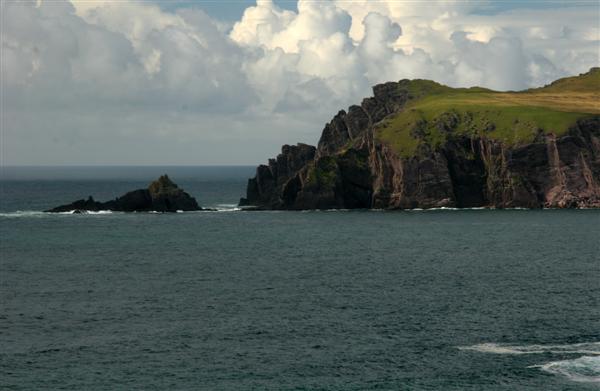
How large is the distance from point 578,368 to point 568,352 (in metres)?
6.20

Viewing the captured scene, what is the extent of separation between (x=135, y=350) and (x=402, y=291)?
44725 mm

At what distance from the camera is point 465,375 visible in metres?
85.2

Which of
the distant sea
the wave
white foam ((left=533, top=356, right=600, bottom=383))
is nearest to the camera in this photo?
white foam ((left=533, top=356, right=600, bottom=383))

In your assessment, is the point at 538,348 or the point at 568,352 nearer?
the point at 568,352

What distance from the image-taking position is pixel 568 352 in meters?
92.6

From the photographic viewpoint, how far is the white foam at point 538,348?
92.9 m

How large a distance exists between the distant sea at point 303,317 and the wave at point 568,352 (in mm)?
207

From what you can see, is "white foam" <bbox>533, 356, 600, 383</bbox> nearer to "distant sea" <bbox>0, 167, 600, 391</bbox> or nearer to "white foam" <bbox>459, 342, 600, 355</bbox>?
"distant sea" <bbox>0, 167, 600, 391</bbox>

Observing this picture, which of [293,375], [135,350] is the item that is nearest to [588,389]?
[293,375]

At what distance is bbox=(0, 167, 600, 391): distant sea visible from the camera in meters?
85.9

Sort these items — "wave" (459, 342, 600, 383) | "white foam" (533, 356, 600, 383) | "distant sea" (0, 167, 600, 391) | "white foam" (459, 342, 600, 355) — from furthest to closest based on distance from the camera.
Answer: "white foam" (459, 342, 600, 355)
"distant sea" (0, 167, 600, 391)
"wave" (459, 342, 600, 383)
"white foam" (533, 356, 600, 383)

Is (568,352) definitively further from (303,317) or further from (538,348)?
(303,317)

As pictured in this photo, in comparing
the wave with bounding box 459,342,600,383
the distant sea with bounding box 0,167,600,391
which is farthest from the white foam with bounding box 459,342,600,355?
the distant sea with bounding box 0,167,600,391

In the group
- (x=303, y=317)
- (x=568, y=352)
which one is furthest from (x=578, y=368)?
(x=303, y=317)
